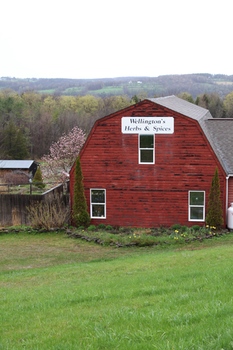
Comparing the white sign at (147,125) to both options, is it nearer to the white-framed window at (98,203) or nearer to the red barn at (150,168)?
the red barn at (150,168)

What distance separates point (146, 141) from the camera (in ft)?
82.9

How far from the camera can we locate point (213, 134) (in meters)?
27.8

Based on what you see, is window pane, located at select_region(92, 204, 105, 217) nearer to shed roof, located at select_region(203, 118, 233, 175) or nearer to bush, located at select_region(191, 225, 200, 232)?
bush, located at select_region(191, 225, 200, 232)

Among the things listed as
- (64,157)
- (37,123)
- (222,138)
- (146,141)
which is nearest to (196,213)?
(146,141)

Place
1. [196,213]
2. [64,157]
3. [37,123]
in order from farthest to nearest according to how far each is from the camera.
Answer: [37,123]
[64,157]
[196,213]

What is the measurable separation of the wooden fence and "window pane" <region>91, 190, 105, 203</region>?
168cm

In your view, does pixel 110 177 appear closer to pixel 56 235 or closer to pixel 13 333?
pixel 56 235

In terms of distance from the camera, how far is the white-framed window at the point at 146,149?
25.2 metres

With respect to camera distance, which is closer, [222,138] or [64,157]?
[222,138]

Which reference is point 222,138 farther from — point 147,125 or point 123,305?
point 123,305

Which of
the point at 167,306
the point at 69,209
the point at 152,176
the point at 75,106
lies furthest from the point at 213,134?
the point at 75,106

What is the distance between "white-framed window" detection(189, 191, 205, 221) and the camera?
24.9 meters

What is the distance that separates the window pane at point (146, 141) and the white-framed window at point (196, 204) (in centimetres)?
313

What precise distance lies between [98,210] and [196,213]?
5.00m
